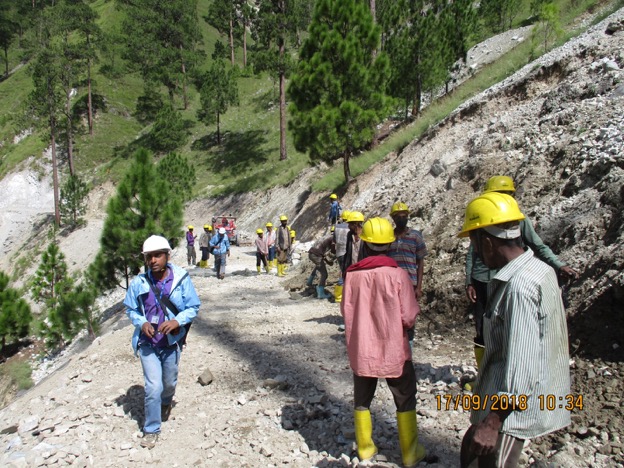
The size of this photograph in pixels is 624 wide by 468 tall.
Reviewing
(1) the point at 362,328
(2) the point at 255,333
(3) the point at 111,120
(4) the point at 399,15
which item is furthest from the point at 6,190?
(1) the point at 362,328

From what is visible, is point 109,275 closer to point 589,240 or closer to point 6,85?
point 589,240

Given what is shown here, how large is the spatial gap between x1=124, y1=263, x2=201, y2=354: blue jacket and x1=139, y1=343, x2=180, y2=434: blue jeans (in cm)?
12

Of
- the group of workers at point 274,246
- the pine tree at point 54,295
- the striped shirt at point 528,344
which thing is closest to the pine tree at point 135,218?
the pine tree at point 54,295

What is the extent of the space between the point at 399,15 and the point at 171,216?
46.5 feet

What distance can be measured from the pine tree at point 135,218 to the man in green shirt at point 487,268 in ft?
35.8

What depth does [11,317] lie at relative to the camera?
55.4ft

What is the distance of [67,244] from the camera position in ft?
104

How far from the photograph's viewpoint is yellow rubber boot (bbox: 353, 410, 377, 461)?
312 cm

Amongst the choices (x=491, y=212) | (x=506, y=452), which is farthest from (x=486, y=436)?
(x=491, y=212)

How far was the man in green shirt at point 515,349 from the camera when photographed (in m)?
1.84

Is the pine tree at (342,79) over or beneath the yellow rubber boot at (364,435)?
over
